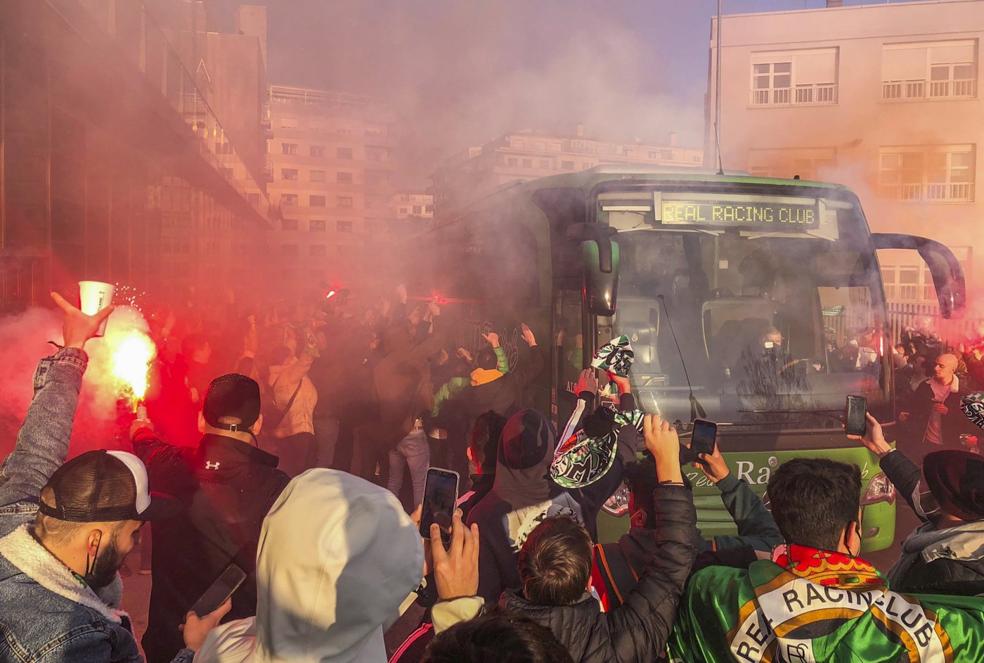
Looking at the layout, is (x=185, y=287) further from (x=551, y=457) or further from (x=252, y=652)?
(x=252, y=652)

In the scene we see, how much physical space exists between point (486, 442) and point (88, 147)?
617cm

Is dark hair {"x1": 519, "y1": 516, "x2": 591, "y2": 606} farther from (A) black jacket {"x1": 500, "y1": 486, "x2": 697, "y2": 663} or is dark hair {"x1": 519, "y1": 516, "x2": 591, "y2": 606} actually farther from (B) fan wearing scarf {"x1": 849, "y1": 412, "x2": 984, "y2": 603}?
(B) fan wearing scarf {"x1": 849, "y1": 412, "x2": 984, "y2": 603}

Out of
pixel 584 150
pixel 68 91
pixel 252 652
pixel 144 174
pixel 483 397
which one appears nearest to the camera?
pixel 252 652

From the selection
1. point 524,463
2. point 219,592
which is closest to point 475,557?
point 219,592

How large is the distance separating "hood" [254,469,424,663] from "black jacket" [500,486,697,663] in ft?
2.06

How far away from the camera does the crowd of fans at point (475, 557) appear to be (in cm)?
131

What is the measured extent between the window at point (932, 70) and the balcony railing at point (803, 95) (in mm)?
1511

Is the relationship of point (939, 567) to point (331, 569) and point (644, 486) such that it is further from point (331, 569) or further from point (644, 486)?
point (331, 569)

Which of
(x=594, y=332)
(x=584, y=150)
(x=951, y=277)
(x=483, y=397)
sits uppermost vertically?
(x=584, y=150)

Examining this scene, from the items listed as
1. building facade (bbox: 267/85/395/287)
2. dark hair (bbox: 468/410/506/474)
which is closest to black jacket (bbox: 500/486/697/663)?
dark hair (bbox: 468/410/506/474)

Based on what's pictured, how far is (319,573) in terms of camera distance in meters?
1.26

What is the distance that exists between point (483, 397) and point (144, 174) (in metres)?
7.00

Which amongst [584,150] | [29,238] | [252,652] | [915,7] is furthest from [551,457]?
[915,7]

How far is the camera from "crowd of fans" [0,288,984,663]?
1.31 meters
